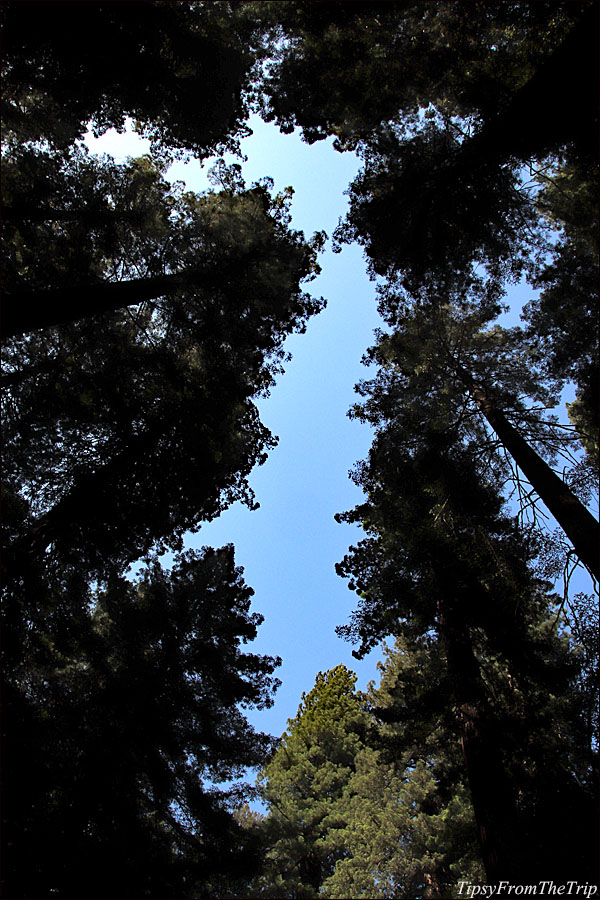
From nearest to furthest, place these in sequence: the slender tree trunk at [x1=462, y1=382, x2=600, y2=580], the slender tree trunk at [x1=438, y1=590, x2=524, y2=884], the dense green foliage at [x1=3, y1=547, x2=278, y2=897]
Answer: the slender tree trunk at [x1=438, y1=590, x2=524, y2=884] < the slender tree trunk at [x1=462, y1=382, x2=600, y2=580] < the dense green foliage at [x1=3, y1=547, x2=278, y2=897]

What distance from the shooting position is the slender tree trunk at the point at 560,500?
5.78m

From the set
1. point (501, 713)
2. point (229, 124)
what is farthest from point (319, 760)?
point (229, 124)

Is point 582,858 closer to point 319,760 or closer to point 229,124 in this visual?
point 319,760

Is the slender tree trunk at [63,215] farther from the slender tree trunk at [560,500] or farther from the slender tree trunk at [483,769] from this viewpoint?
the slender tree trunk at [483,769]

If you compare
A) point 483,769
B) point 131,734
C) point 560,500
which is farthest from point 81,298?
point 483,769

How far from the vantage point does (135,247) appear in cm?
979

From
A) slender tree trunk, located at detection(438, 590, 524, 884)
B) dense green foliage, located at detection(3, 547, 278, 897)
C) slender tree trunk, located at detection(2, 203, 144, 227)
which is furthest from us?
slender tree trunk, located at detection(2, 203, 144, 227)

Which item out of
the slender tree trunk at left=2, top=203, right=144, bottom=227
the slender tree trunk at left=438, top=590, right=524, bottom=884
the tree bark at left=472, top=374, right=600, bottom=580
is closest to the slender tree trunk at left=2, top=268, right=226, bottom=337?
the slender tree trunk at left=2, top=203, right=144, bottom=227

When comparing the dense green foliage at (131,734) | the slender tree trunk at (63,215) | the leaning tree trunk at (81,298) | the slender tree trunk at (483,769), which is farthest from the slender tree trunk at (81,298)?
the slender tree trunk at (483,769)

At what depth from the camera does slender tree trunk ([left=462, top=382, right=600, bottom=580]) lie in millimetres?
5777

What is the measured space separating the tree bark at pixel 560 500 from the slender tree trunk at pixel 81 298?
24.4ft

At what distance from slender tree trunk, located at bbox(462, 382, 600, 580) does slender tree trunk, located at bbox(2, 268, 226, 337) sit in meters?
7.44

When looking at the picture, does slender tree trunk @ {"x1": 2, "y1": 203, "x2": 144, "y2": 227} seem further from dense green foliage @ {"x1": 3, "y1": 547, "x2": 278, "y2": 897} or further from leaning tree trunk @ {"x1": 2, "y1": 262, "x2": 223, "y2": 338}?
dense green foliage @ {"x1": 3, "y1": 547, "x2": 278, "y2": 897}

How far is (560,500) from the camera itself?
6.43m
